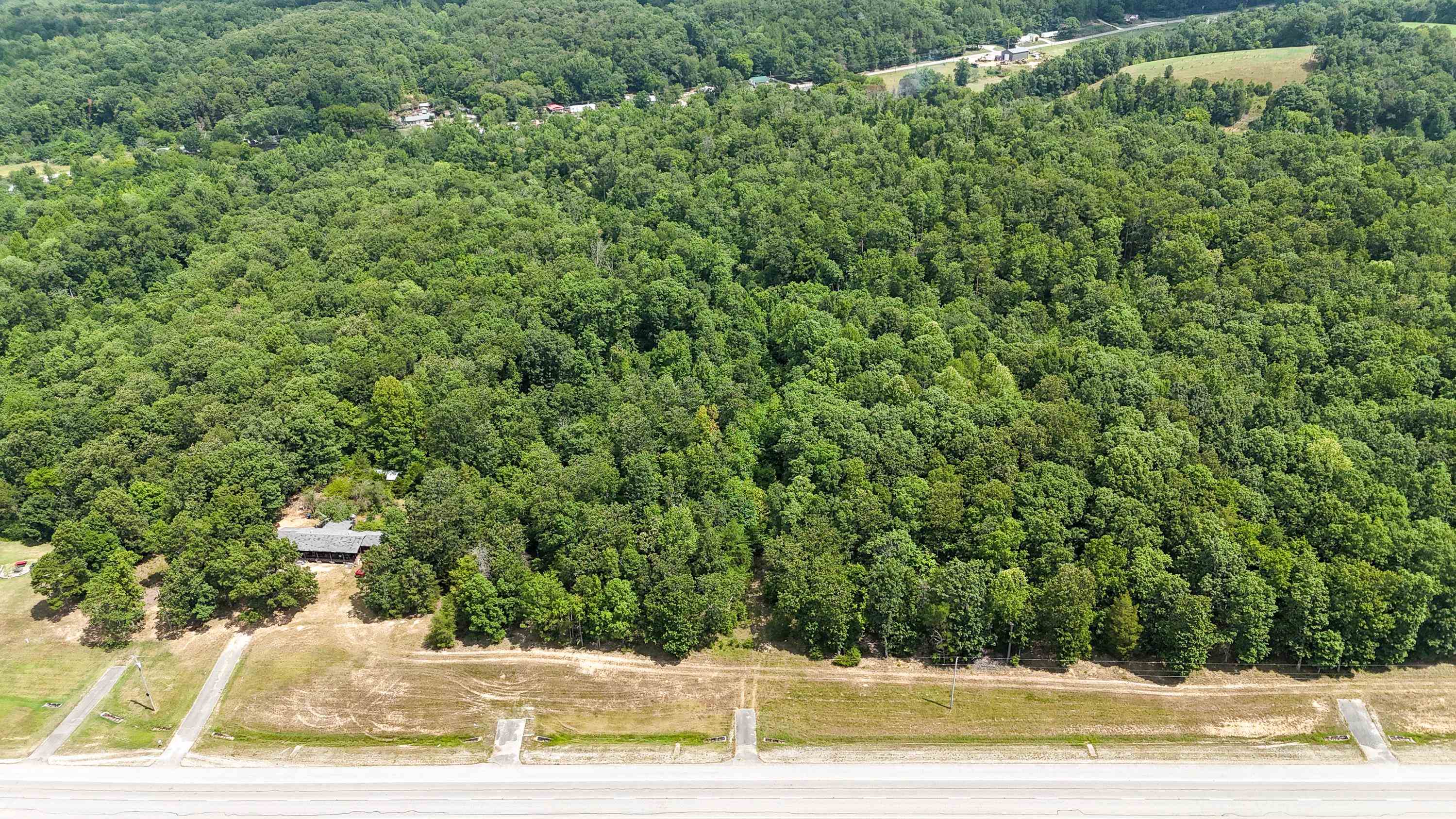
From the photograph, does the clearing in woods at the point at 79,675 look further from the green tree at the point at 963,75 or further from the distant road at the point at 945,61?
the distant road at the point at 945,61

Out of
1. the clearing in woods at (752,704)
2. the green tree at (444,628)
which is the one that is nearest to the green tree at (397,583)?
the green tree at (444,628)

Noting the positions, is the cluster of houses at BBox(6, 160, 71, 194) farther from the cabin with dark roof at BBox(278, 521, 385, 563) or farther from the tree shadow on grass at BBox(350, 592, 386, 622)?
the tree shadow on grass at BBox(350, 592, 386, 622)

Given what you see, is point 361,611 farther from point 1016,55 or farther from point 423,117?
point 1016,55

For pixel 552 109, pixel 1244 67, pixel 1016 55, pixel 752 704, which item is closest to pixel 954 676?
pixel 752 704

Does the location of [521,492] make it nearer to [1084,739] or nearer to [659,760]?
[659,760]

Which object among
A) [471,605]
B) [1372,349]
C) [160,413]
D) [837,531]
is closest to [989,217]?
[1372,349]

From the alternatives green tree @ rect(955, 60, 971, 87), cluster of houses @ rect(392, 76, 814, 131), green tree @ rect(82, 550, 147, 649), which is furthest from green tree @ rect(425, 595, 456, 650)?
green tree @ rect(955, 60, 971, 87)
